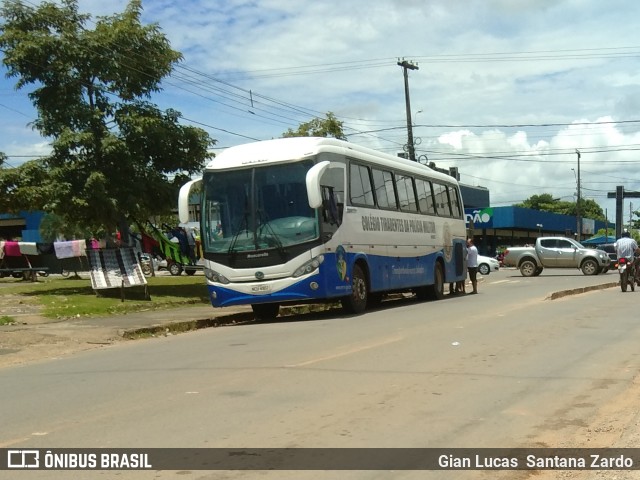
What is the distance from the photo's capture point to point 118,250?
20.4m

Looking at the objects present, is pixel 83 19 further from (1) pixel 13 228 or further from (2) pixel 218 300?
(1) pixel 13 228

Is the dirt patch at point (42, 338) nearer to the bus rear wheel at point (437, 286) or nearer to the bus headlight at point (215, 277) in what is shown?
the bus headlight at point (215, 277)

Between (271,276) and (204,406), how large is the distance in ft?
27.9

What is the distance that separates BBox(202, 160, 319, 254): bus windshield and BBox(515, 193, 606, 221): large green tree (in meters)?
103

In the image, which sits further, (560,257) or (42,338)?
(560,257)

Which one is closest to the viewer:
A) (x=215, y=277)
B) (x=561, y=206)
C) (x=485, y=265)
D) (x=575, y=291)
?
(x=215, y=277)

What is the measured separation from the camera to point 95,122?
2197 cm

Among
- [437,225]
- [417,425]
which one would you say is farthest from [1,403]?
[437,225]

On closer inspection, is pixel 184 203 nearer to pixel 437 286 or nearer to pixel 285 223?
pixel 285 223

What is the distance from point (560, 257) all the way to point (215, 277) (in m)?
25.1

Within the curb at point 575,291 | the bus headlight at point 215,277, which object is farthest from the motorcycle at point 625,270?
the bus headlight at point 215,277

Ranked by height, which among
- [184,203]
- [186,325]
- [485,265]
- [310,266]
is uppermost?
[184,203]

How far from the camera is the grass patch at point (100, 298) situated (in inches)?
712

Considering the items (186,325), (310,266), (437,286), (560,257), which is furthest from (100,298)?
(560,257)
